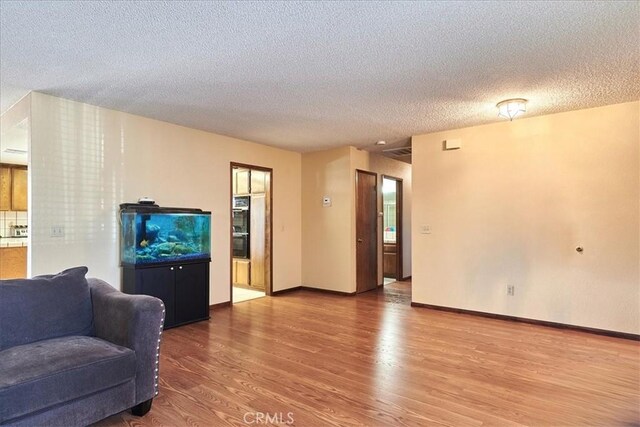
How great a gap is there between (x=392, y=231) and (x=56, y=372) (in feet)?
22.1

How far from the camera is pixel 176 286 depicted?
4.04m

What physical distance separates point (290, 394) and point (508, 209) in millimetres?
3428

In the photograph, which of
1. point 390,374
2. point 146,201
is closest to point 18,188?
point 146,201

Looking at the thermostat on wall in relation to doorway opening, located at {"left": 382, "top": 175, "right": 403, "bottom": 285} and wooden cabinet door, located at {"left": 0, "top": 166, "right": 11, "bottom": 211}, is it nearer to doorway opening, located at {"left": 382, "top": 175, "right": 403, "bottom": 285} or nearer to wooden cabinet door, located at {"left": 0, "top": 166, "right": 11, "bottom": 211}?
doorway opening, located at {"left": 382, "top": 175, "right": 403, "bottom": 285}

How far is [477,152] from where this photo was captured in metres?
4.55

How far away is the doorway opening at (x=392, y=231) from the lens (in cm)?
705

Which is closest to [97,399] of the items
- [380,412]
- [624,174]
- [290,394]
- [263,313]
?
[290,394]

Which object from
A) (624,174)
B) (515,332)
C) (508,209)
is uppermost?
(624,174)

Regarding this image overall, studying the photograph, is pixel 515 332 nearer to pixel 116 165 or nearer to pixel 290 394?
pixel 290 394

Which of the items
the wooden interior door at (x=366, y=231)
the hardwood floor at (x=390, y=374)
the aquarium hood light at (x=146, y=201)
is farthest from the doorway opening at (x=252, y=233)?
A: the aquarium hood light at (x=146, y=201)

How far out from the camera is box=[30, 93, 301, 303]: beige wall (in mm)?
3408

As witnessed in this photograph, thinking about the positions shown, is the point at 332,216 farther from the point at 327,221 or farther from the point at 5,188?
the point at 5,188

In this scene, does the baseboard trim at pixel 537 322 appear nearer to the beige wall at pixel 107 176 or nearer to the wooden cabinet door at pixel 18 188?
the beige wall at pixel 107 176

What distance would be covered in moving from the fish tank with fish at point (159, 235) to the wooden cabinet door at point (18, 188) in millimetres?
3693
